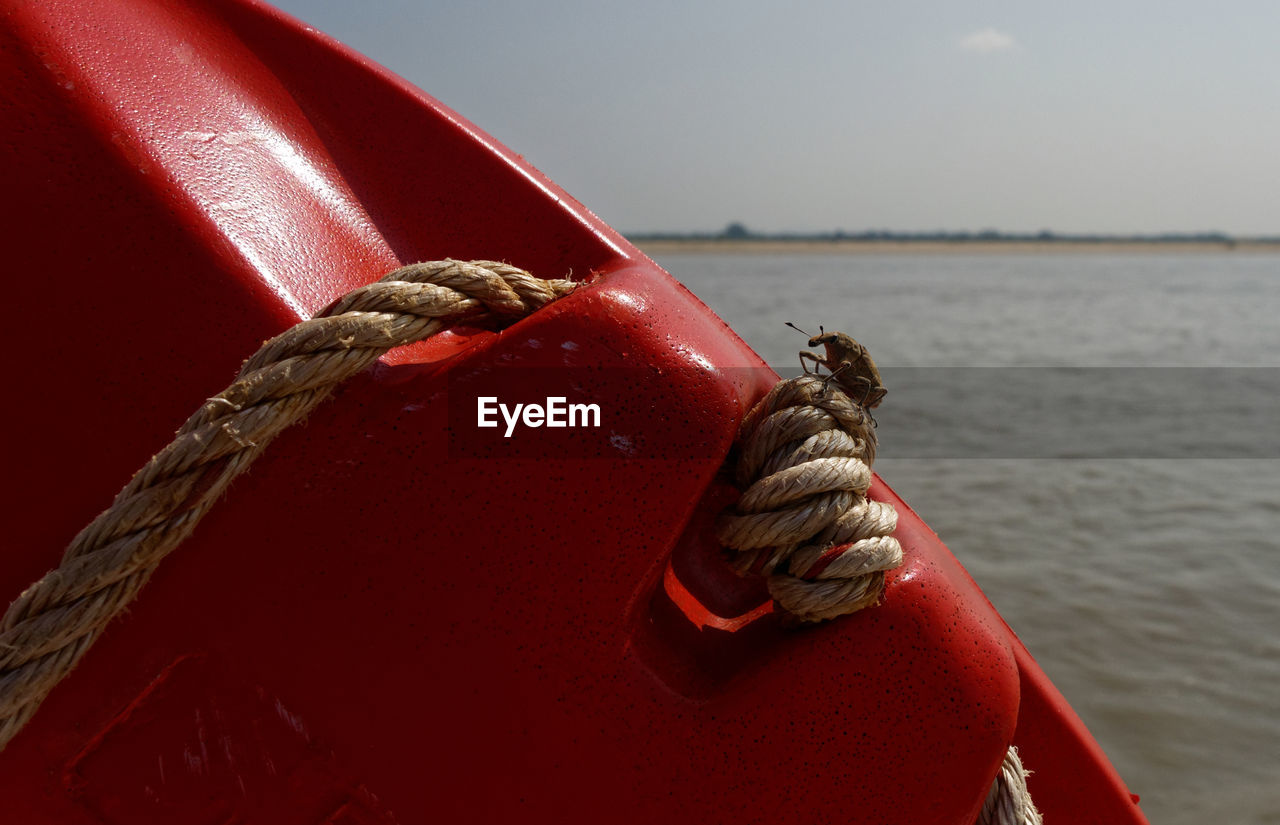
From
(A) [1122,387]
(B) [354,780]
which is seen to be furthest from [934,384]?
(B) [354,780]

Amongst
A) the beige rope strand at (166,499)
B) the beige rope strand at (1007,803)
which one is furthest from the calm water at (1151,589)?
the beige rope strand at (166,499)

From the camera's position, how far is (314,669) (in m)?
0.90

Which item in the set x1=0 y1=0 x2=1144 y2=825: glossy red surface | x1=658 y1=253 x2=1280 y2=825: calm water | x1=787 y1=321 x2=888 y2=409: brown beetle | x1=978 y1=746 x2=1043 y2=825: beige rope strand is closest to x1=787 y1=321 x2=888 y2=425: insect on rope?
x1=787 y1=321 x2=888 y2=409: brown beetle

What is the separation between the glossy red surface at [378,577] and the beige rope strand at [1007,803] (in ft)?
0.38

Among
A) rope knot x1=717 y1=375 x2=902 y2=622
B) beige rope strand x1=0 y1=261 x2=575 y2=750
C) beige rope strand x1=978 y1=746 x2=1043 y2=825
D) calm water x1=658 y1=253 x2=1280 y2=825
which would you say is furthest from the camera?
calm water x1=658 y1=253 x2=1280 y2=825

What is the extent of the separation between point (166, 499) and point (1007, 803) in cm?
97

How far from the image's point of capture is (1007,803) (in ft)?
3.54

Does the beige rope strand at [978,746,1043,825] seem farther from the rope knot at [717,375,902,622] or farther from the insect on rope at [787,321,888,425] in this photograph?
the insect on rope at [787,321,888,425]

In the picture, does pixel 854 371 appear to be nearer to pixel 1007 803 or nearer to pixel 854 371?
pixel 854 371

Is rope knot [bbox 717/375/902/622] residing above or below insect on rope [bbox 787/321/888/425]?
below

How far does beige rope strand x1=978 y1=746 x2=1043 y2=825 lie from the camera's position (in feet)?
3.52

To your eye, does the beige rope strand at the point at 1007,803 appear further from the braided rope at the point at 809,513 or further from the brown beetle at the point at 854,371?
the brown beetle at the point at 854,371

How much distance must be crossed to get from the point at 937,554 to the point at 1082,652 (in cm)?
215

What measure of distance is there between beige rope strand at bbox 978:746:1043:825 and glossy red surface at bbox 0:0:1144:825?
4.5 inches
